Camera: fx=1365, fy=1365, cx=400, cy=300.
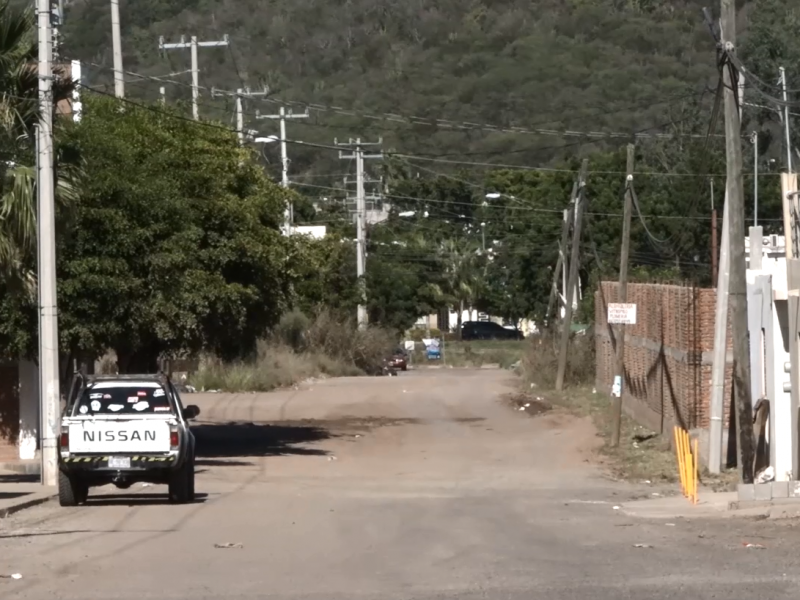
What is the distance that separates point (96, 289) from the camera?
81.3 feet

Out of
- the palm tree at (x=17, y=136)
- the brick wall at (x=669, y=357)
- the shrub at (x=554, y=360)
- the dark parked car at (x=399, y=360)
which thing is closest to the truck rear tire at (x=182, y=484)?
the palm tree at (x=17, y=136)

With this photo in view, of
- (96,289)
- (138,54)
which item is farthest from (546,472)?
(138,54)

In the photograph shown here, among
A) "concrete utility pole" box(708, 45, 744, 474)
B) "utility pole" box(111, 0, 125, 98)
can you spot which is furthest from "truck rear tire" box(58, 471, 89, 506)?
"utility pole" box(111, 0, 125, 98)

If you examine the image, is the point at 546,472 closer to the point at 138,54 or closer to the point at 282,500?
the point at 282,500

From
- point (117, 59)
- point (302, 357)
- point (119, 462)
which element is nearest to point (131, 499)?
point (119, 462)

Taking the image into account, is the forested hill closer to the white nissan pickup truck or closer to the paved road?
the paved road

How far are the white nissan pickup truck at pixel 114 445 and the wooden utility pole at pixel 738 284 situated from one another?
25.7 ft

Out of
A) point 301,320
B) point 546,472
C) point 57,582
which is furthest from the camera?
point 301,320

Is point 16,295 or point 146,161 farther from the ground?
point 146,161

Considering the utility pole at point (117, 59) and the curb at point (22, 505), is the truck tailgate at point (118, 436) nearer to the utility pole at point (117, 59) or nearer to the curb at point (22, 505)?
the curb at point (22, 505)

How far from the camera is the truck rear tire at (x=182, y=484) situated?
18.7 m

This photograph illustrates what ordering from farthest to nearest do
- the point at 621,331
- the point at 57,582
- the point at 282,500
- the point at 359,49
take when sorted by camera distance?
the point at 359,49, the point at 621,331, the point at 282,500, the point at 57,582

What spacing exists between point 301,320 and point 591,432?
25.1 metres

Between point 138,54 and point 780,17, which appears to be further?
point 138,54
